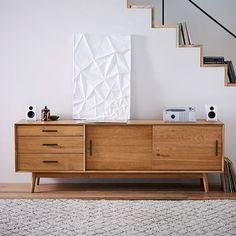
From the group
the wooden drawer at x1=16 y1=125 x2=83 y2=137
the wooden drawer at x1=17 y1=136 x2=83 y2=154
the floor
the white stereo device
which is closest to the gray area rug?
the floor

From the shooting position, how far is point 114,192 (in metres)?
4.37

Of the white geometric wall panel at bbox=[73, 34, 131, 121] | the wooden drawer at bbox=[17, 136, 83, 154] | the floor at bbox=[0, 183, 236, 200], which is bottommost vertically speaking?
the floor at bbox=[0, 183, 236, 200]

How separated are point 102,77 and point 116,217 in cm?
160

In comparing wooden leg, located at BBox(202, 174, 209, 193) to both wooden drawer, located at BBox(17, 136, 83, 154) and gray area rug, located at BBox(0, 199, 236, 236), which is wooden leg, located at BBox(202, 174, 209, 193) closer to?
gray area rug, located at BBox(0, 199, 236, 236)

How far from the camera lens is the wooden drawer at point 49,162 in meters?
4.29

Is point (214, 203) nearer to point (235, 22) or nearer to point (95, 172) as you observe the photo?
point (95, 172)

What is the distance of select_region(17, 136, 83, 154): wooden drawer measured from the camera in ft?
14.0

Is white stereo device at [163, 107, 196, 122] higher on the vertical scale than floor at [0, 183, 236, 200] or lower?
higher

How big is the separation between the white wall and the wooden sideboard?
42 cm

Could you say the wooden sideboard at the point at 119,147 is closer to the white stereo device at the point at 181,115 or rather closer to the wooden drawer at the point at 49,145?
the wooden drawer at the point at 49,145

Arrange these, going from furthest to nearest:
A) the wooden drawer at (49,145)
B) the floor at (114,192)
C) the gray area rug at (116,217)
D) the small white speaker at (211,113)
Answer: the small white speaker at (211,113)
the wooden drawer at (49,145)
the floor at (114,192)
the gray area rug at (116,217)

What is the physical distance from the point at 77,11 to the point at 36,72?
2.46ft

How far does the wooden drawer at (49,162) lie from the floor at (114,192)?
25 centimetres

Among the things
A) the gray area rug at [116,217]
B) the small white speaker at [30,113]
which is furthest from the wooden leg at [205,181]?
the small white speaker at [30,113]
